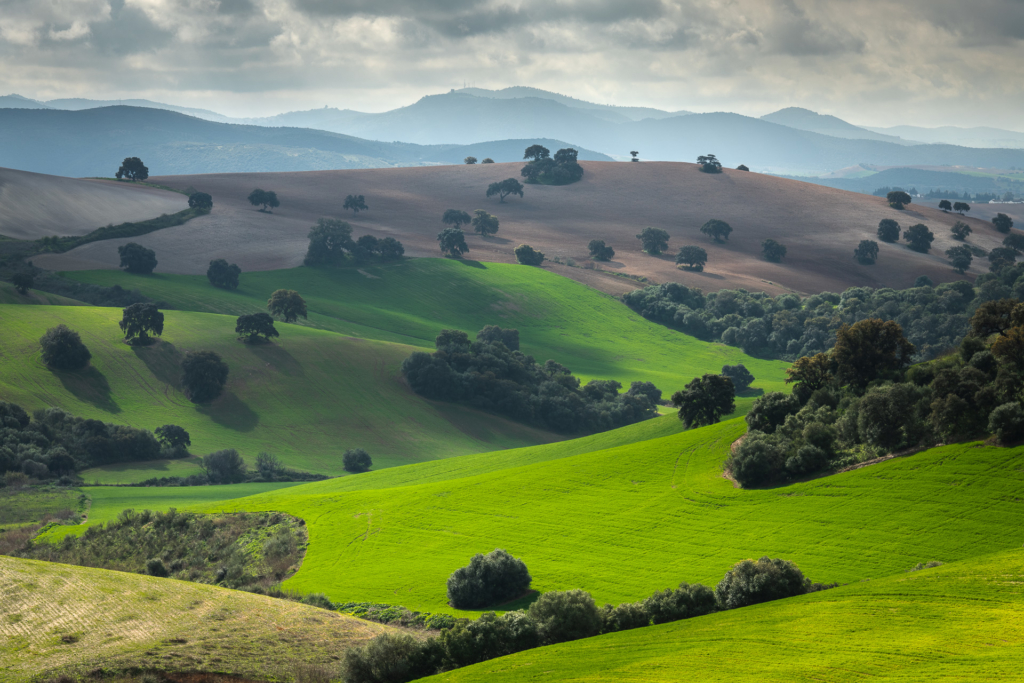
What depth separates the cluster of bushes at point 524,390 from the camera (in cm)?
10731

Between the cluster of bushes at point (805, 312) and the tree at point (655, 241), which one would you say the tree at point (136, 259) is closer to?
the cluster of bushes at point (805, 312)

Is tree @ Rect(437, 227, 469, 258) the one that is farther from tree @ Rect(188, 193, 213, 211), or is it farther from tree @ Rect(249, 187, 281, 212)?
tree @ Rect(188, 193, 213, 211)

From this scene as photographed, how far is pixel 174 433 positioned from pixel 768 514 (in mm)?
67232

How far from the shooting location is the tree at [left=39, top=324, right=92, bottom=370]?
93.6 metres

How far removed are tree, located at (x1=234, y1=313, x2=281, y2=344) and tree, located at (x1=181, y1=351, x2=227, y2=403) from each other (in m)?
9.51

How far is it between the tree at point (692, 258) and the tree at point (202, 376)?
11277cm

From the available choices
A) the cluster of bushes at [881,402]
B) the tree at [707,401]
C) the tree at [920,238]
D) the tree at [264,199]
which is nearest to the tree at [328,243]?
the tree at [264,199]

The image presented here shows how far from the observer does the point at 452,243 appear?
17488 cm

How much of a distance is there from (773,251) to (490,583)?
16524 centimetres

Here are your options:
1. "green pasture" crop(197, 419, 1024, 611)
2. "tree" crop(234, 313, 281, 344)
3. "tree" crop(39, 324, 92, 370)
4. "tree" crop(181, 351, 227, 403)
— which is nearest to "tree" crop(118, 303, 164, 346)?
"tree" crop(39, 324, 92, 370)

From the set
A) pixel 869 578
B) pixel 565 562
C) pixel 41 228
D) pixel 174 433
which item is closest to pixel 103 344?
pixel 174 433

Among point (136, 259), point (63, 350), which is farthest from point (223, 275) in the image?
point (63, 350)

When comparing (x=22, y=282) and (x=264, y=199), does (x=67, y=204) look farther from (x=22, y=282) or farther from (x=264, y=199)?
(x=22, y=282)

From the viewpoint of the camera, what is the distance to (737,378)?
121 meters
